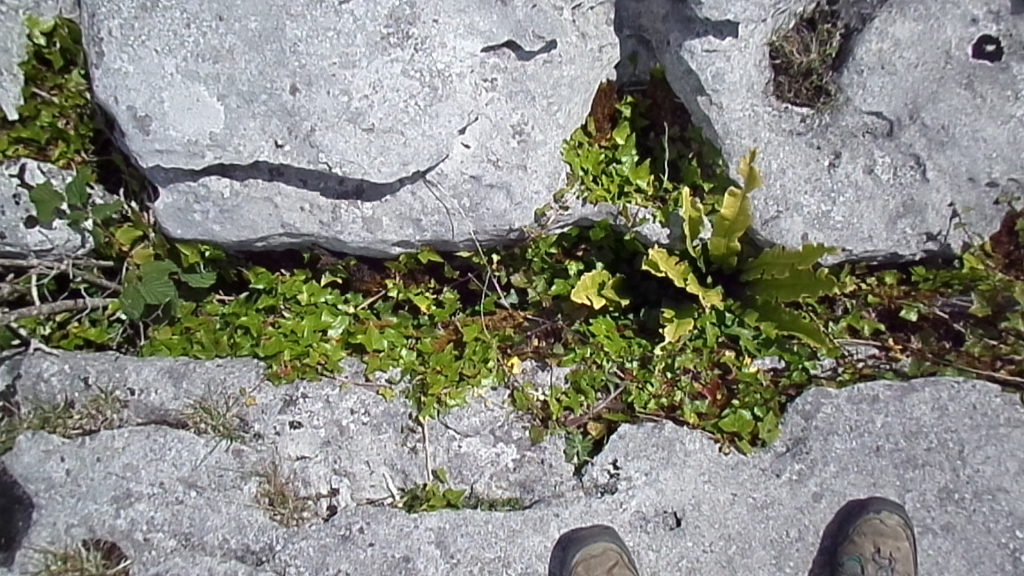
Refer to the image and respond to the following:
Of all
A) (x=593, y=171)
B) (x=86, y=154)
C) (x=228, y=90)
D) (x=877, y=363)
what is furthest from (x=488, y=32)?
(x=877, y=363)

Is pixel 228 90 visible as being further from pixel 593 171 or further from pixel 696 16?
pixel 696 16

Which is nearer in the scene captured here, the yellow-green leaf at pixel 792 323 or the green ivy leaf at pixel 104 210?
the yellow-green leaf at pixel 792 323

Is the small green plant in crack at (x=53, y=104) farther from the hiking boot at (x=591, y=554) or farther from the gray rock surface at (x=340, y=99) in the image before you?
the hiking boot at (x=591, y=554)

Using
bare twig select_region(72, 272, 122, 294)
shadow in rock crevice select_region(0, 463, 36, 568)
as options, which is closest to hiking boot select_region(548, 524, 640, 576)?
shadow in rock crevice select_region(0, 463, 36, 568)

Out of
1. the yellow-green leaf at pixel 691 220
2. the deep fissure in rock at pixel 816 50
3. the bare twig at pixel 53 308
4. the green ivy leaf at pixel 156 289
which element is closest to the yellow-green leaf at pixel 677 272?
the yellow-green leaf at pixel 691 220

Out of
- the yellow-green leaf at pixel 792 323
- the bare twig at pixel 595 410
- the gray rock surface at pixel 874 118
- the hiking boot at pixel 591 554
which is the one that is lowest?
the hiking boot at pixel 591 554
